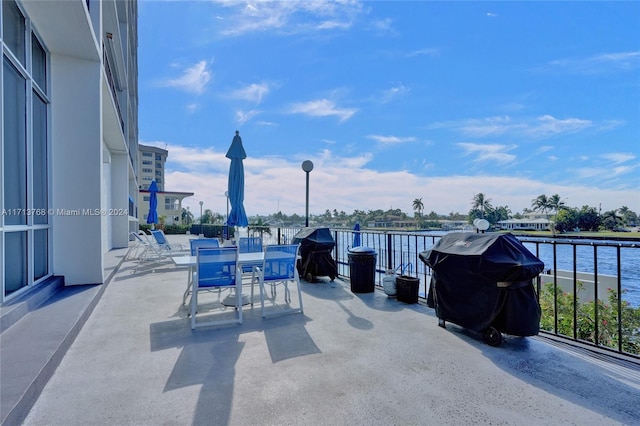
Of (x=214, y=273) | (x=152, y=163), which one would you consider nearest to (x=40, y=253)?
(x=214, y=273)

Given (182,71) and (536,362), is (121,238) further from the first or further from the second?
(536,362)

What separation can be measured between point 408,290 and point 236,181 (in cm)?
419

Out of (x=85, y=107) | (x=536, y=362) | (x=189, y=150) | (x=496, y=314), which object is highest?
(x=189, y=150)

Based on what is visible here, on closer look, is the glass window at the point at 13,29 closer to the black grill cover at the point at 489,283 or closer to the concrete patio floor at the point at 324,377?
the concrete patio floor at the point at 324,377

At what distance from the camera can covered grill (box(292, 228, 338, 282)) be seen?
535 cm

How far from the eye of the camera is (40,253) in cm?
368

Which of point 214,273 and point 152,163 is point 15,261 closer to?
point 214,273

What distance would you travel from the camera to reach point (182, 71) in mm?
9766

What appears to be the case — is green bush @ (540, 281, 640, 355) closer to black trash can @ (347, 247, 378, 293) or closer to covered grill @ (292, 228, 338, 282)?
black trash can @ (347, 247, 378, 293)

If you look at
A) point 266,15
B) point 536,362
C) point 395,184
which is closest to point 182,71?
point 266,15

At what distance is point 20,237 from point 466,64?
37.3ft

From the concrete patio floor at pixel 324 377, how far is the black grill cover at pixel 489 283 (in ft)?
0.82

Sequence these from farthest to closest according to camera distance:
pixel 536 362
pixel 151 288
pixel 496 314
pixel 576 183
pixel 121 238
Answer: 1. pixel 576 183
2. pixel 121 238
3. pixel 151 288
4. pixel 496 314
5. pixel 536 362

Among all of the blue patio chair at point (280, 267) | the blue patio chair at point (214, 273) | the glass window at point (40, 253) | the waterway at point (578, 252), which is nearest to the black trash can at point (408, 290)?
the waterway at point (578, 252)
